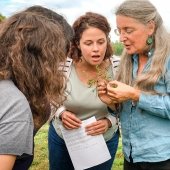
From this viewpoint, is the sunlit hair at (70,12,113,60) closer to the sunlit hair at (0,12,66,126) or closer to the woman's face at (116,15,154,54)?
the woman's face at (116,15,154,54)

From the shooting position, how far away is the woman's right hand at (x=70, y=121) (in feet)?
11.0

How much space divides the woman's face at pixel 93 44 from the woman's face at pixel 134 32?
59 centimetres

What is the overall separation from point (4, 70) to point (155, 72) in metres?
1.07

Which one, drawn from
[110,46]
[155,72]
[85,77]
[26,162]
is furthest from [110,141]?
[26,162]

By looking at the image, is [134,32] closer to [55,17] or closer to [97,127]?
[55,17]

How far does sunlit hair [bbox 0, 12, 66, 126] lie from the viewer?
6.65 feet

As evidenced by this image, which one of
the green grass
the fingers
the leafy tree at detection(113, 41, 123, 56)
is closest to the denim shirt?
the fingers

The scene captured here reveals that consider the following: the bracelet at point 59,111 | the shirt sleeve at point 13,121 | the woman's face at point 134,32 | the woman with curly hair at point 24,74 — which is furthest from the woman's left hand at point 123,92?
the shirt sleeve at point 13,121

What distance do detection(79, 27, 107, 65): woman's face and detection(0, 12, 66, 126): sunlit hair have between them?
1263 mm

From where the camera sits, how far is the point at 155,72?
2.70 m

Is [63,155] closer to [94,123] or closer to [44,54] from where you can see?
[94,123]

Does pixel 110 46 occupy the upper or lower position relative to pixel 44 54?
lower

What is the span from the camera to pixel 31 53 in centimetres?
206

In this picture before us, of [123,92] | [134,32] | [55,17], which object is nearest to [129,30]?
[134,32]
